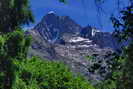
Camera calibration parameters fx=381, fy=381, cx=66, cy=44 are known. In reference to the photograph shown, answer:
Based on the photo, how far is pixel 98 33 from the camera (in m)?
4.48

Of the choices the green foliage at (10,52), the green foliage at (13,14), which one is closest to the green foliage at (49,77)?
the green foliage at (10,52)

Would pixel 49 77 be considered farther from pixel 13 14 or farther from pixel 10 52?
pixel 10 52

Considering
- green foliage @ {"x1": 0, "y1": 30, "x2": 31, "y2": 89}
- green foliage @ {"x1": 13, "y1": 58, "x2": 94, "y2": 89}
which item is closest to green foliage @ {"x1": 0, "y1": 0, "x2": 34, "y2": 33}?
green foliage @ {"x1": 0, "y1": 30, "x2": 31, "y2": 89}

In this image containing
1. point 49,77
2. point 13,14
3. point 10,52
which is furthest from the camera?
point 49,77

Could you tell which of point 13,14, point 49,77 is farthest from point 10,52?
point 49,77

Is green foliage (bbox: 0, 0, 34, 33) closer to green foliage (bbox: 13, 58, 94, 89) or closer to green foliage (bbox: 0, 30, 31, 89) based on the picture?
green foliage (bbox: 0, 30, 31, 89)

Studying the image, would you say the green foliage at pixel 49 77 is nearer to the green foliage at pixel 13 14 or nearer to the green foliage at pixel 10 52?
the green foliage at pixel 10 52

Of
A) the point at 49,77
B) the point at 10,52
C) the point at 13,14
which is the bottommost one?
the point at 49,77

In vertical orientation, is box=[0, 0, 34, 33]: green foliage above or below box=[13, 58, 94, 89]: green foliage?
above

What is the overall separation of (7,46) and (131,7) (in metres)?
18.5

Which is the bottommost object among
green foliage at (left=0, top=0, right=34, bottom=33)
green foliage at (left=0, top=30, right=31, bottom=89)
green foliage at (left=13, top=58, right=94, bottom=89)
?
green foliage at (left=13, top=58, right=94, bottom=89)

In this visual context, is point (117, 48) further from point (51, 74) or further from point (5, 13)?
point (51, 74)

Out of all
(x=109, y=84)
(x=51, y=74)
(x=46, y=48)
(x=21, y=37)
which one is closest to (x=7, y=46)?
(x=21, y=37)

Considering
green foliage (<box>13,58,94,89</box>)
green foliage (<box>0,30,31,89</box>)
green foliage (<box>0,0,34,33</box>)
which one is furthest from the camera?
green foliage (<box>13,58,94,89</box>)
